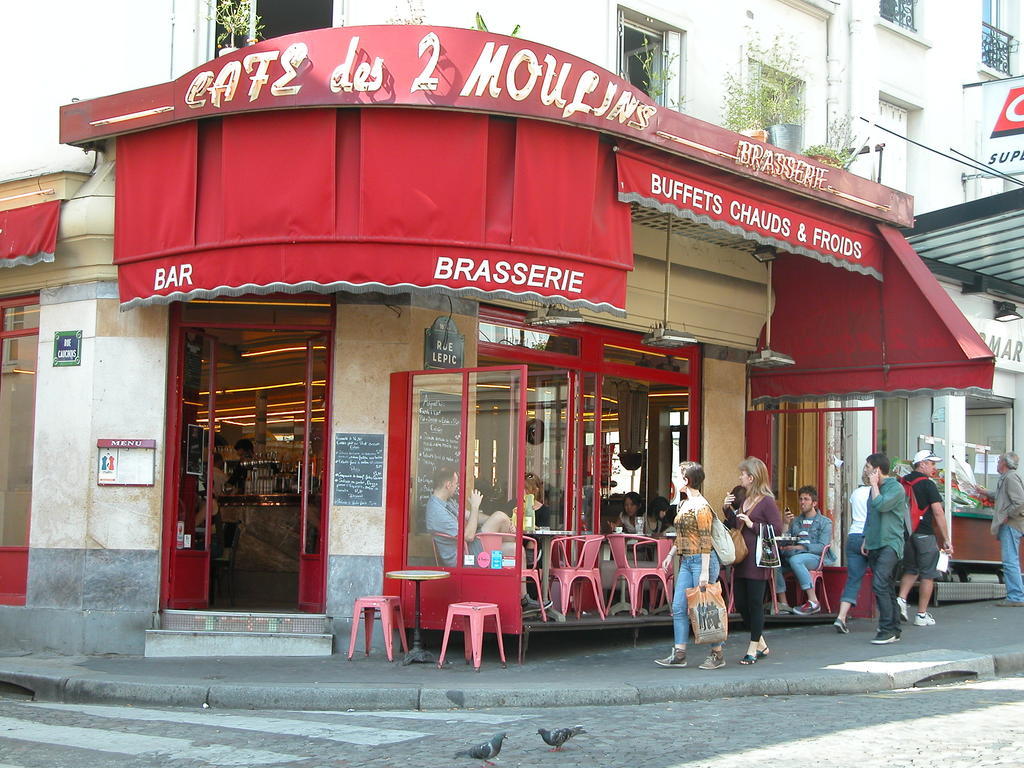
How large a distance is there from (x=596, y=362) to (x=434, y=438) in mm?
3302

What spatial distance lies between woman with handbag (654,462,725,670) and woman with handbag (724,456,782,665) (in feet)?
0.91

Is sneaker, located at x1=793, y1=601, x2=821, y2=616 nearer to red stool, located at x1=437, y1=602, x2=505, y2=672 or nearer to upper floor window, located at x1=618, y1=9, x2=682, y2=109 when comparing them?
red stool, located at x1=437, y1=602, x2=505, y2=672

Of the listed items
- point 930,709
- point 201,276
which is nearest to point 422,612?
point 201,276

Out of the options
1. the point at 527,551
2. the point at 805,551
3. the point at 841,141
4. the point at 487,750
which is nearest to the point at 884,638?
the point at 805,551

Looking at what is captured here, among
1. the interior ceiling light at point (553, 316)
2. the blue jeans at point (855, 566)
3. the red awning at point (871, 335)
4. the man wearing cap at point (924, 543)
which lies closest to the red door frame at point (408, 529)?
the interior ceiling light at point (553, 316)

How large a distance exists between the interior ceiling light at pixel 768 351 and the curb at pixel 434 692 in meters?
5.21

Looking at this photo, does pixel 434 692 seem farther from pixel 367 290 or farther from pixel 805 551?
pixel 805 551

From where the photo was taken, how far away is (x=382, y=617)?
10664 millimetres

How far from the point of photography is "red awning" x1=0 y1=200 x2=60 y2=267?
11508 mm

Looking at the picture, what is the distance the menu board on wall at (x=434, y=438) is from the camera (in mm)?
11008

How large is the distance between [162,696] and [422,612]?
Result: 2.50 m

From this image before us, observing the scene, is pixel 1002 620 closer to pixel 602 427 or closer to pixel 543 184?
pixel 602 427

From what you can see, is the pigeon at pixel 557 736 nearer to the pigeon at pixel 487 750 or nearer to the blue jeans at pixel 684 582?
the pigeon at pixel 487 750

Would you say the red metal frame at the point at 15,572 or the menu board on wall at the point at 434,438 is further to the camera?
the red metal frame at the point at 15,572
